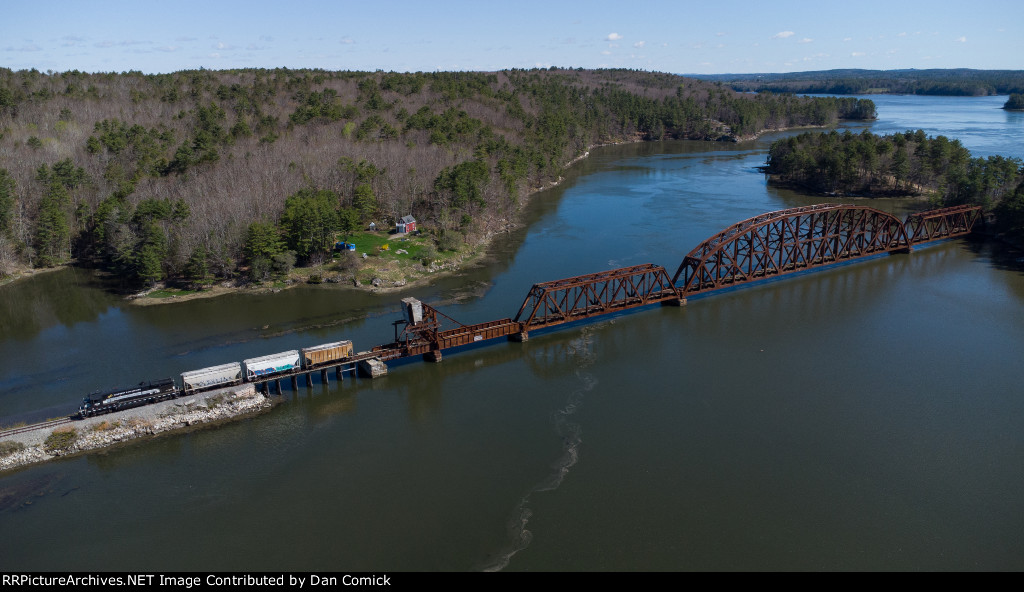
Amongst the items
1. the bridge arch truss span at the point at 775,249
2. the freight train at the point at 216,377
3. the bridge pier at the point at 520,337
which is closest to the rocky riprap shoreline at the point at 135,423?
the freight train at the point at 216,377

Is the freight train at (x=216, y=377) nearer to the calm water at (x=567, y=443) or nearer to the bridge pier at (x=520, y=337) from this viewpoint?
the calm water at (x=567, y=443)

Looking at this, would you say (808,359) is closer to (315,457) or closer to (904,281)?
(904,281)

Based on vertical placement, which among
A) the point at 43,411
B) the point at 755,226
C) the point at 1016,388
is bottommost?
the point at 1016,388

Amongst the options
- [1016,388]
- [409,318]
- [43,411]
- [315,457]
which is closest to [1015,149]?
[1016,388]

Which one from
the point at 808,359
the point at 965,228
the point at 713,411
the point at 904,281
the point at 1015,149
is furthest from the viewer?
the point at 1015,149

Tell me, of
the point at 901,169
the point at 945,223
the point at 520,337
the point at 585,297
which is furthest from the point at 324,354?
the point at 901,169

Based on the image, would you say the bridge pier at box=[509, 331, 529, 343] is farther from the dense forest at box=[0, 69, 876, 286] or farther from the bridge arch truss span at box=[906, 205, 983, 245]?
the bridge arch truss span at box=[906, 205, 983, 245]
